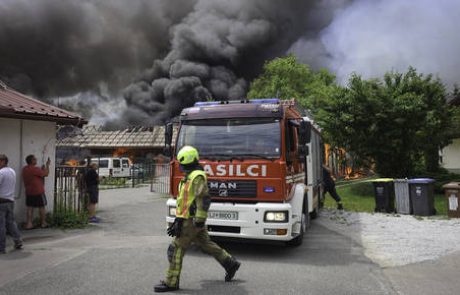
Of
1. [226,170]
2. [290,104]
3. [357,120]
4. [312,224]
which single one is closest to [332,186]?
[312,224]

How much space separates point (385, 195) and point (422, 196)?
1.03 meters

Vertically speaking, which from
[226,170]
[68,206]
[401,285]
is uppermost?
[226,170]

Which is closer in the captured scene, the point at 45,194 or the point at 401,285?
the point at 401,285

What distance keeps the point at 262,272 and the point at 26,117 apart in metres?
5.98

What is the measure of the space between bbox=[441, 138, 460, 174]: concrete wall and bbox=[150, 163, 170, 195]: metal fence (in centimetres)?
1360

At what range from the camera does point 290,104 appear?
777cm

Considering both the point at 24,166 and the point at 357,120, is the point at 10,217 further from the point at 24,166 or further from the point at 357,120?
the point at 357,120

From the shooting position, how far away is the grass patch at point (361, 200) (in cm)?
1332

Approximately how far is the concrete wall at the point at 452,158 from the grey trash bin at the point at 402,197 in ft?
37.8

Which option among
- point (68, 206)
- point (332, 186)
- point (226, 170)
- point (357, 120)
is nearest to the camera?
point (226, 170)

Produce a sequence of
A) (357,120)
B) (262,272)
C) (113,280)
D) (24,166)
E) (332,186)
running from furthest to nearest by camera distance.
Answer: (357,120)
(332,186)
(24,166)
(262,272)
(113,280)

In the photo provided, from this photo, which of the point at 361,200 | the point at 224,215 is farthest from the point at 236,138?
the point at 361,200

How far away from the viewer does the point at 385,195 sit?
12.4m

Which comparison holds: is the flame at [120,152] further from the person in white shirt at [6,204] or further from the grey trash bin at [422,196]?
the person in white shirt at [6,204]
